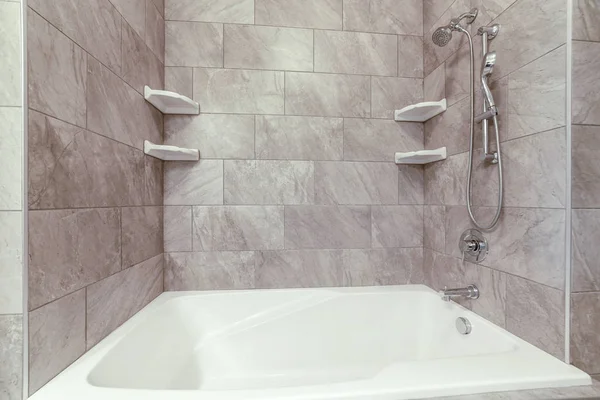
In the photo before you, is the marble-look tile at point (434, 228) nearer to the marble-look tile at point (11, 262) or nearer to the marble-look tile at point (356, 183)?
the marble-look tile at point (356, 183)

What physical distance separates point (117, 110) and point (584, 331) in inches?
72.4

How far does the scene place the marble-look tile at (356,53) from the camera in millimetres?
1742

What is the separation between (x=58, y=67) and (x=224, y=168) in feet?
2.87

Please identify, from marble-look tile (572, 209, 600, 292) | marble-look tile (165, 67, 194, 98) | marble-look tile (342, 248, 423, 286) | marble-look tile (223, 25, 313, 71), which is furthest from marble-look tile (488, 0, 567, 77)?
marble-look tile (165, 67, 194, 98)

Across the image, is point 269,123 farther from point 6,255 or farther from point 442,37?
point 6,255

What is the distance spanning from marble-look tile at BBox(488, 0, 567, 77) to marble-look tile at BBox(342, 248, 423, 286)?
1.06 m

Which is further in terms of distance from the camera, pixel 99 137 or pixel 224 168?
pixel 224 168

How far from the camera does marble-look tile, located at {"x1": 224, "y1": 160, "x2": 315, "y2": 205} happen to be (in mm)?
1688

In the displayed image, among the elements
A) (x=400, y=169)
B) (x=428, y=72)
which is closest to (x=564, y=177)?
(x=400, y=169)

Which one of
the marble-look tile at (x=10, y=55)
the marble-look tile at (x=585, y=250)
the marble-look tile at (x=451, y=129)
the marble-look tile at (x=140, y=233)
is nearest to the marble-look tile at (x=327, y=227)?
the marble-look tile at (x=451, y=129)

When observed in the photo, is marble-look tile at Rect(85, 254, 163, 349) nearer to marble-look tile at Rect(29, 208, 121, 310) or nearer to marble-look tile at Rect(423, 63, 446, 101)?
marble-look tile at Rect(29, 208, 121, 310)

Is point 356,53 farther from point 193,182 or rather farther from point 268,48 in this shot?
point 193,182

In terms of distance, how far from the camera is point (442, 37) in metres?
1.36

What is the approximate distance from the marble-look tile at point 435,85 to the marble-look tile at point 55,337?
73.8 inches
